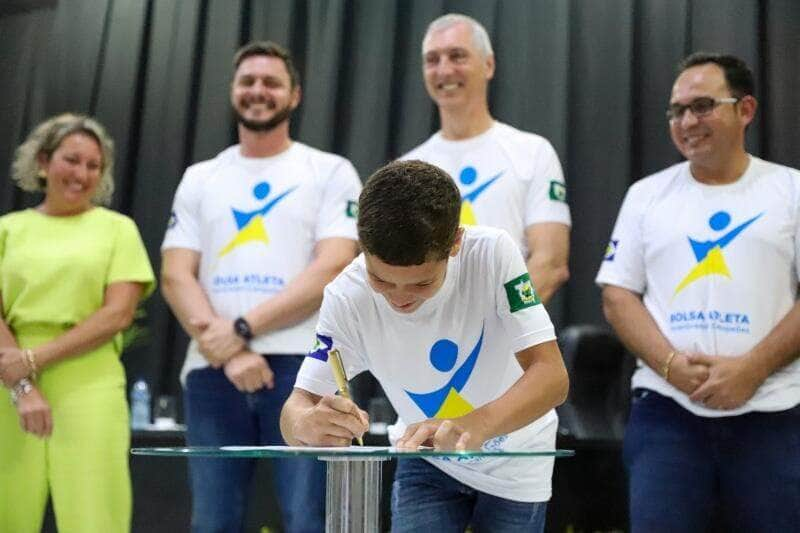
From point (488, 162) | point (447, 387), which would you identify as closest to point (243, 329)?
point (488, 162)

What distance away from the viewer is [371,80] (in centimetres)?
501

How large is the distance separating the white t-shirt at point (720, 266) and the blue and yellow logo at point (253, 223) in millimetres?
1029

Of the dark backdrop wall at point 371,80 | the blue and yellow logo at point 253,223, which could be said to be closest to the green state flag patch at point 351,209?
the blue and yellow logo at point 253,223

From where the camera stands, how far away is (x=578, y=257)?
4.66 metres

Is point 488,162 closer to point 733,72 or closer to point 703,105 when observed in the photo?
point 703,105

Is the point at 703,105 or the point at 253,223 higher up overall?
the point at 703,105

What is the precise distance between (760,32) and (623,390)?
1710mm

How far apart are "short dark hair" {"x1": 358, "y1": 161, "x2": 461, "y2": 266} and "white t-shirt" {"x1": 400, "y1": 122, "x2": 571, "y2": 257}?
146 centimetres

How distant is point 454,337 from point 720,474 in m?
1.13

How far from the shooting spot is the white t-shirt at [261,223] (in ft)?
10.4

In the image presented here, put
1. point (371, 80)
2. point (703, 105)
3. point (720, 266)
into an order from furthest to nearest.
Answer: point (371, 80), point (703, 105), point (720, 266)

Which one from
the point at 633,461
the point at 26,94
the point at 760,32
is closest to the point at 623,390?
the point at 633,461

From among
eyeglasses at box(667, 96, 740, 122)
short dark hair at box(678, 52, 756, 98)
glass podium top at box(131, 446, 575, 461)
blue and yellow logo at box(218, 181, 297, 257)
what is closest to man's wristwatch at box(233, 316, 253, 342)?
blue and yellow logo at box(218, 181, 297, 257)

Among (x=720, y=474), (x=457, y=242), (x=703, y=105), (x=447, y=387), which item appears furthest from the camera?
(x=703, y=105)
